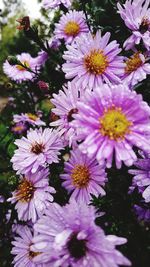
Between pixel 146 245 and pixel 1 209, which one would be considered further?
pixel 1 209

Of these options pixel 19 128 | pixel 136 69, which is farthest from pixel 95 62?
pixel 19 128

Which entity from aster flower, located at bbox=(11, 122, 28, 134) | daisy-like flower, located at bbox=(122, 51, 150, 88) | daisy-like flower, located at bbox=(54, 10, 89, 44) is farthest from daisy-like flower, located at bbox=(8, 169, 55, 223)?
aster flower, located at bbox=(11, 122, 28, 134)

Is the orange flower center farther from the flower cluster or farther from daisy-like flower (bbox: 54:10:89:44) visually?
daisy-like flower (bbox: 54:10:89:44)

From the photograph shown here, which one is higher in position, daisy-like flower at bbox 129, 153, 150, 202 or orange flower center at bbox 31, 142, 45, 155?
orange flower center at bbox 31, 142, 45, 155

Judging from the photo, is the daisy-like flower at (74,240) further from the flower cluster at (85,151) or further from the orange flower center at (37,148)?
the orange flower center at (37,148)

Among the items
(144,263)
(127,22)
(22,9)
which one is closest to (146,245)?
(144,263)

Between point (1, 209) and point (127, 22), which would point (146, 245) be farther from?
point (1, 209)
